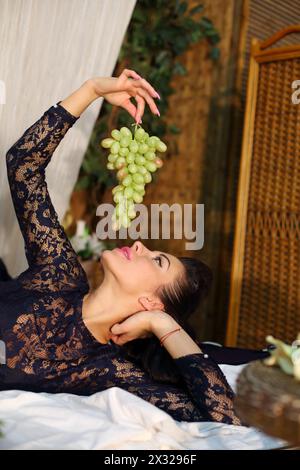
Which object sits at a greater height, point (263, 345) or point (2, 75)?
point (2, 75)

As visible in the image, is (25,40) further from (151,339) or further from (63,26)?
(151,339)

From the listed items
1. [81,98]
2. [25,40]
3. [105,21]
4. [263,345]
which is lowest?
[263,345]

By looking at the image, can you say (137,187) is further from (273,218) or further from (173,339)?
(273,218)

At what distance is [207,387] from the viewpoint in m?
1.70

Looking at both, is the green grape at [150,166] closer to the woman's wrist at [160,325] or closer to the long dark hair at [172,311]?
the long dark hair at [172,311]

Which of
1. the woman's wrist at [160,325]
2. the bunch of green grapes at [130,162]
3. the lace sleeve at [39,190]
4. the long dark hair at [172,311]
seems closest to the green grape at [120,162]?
the bunch of green grapes at [130,162]

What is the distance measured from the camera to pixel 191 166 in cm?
373

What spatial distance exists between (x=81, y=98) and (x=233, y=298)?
1.50 m

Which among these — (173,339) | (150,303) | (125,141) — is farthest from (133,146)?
(173,339)

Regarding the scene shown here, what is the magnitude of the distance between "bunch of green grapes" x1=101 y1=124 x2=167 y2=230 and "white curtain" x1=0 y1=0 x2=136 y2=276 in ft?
1.70

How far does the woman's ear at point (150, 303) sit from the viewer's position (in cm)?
187
